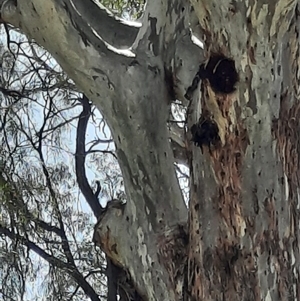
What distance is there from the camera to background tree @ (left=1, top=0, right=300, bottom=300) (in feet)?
7.67

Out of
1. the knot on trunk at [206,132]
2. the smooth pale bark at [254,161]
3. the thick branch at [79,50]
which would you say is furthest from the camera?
the thick branch at [79,50]

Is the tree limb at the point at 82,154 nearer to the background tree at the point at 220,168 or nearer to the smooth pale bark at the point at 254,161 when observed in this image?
the background tree at the point at 220,168

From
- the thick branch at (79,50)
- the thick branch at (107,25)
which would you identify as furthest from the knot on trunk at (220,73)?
the thick branch at (107,25)

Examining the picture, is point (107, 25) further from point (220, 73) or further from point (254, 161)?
point (254, 161)

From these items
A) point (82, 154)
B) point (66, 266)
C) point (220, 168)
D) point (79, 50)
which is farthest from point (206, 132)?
point (82, 154)

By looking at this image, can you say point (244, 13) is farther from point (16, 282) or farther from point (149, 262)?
point (16, 282)

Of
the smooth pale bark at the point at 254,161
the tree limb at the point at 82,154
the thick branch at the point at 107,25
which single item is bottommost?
the smooth pale bark at the point at 254,161

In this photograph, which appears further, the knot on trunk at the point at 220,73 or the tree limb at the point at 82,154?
the tree limb at the point at 82,154

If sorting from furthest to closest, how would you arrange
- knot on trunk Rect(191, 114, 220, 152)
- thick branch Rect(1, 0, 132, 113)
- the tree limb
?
the tree limb, thick branch Rect(1, 0, 132, 113), knot on trunk Rect(191, 114, 220, 152)

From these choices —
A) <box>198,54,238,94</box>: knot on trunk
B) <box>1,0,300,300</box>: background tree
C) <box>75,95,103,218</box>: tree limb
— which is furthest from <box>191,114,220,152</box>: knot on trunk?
<box>75,95,103,218</box>: tree limb

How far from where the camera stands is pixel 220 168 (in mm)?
2443

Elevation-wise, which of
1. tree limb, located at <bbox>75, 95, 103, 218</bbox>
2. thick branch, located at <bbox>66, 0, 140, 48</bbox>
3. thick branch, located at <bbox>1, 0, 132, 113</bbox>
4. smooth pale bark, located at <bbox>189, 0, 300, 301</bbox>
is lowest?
smooth pale bark, located at <bbox>189, 0, 300, 301</bbox>

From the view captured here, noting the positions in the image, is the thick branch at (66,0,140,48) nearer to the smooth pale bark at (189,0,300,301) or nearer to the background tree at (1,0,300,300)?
the background tree at (1,0,300,300)

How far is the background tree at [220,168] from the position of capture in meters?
2.34
